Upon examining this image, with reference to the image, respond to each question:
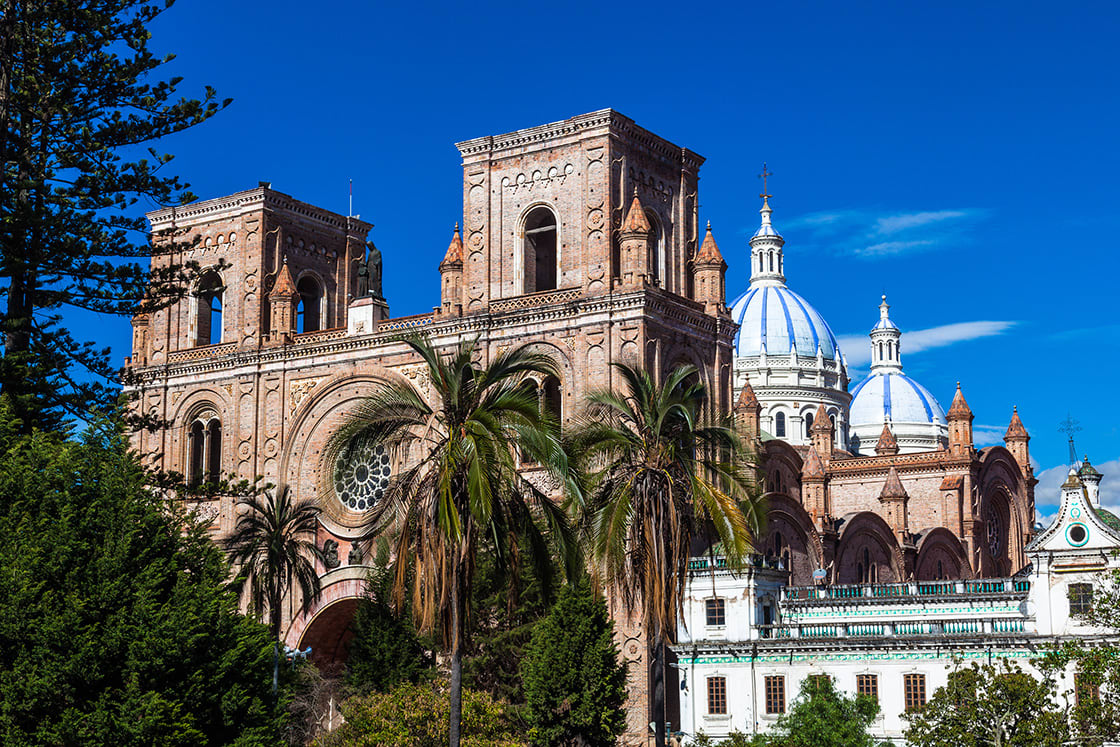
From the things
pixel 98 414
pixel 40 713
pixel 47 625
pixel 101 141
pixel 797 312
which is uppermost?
pixel 797 312

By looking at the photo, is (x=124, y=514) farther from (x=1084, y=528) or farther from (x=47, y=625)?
(x=1084, y=528)

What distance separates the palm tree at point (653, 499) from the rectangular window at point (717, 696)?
9.02 m

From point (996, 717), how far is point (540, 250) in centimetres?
2547

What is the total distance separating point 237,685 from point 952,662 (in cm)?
2218

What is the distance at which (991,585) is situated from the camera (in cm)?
4166

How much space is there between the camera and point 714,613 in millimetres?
42469

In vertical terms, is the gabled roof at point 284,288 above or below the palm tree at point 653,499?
above

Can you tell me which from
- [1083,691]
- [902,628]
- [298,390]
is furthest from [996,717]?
[298,390]

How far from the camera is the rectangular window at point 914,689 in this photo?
126 ft

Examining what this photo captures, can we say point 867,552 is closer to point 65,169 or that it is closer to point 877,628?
point 877,628

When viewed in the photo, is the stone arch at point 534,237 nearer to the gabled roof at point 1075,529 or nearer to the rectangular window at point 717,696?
the rectangular window at point 717,696

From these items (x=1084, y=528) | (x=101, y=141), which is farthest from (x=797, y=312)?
(x=101, y=141)

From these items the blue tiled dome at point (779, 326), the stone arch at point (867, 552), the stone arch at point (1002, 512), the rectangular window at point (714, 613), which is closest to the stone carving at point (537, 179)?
the rectangular window at point (714, 613)

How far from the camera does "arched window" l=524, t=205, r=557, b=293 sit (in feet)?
157
